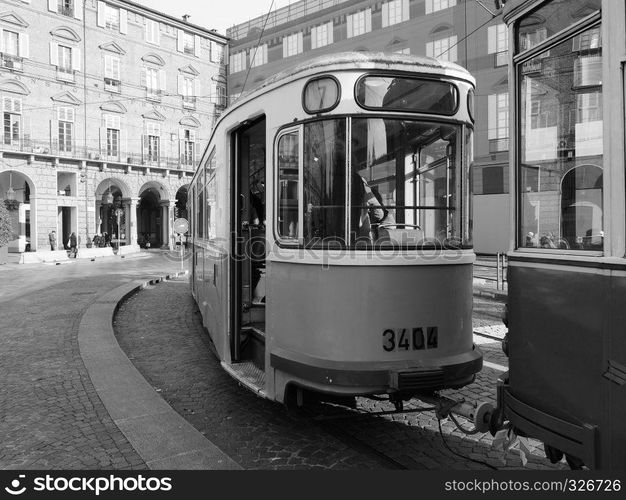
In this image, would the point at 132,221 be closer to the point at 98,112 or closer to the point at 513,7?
the point at 98,112

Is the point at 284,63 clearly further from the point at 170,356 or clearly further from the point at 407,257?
the point at 407,257

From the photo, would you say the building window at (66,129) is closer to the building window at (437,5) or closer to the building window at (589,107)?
the building window at (437,5)

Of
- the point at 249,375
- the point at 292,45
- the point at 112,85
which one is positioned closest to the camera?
the point at 249,375

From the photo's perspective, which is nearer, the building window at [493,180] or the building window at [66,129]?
the building window at [493,180]

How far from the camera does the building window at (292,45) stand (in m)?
40.7

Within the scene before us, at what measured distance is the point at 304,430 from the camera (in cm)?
456

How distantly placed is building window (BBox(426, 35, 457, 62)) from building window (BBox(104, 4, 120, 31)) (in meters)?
24.2

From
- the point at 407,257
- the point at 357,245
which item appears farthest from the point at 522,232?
the point at 357,245

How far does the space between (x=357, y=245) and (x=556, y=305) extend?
1414 millimetres

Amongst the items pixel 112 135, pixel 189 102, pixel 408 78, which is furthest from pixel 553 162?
pixel 189 102

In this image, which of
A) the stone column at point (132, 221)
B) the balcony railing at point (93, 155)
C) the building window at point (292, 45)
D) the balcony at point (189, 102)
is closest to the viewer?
the balcony railing at point (93, 155)

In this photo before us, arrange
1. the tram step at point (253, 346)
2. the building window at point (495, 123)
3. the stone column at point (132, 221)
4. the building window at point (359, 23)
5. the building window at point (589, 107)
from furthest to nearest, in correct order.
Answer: the stone column at point (132, 221) → the building window at point (359, 23) → the building window at point (495, 123) → the tram step at point (253, 346) → the building window at point (589, 107)

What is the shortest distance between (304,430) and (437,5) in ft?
109

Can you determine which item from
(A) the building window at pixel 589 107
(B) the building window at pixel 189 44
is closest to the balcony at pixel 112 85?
(B) the building window at pixel 189 44
